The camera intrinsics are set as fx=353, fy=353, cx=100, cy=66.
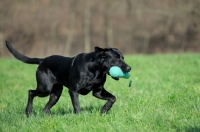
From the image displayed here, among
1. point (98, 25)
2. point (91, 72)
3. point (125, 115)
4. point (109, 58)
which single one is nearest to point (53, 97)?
point (91, 72)

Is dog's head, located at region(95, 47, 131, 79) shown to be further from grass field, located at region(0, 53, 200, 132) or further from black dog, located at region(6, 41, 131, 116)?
grass field, located at region(0, 53, 200, 132)

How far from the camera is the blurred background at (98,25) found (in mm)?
28922

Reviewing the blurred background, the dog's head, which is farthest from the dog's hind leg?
the blurred background

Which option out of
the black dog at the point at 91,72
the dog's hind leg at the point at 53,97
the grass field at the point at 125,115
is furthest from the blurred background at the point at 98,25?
the black dog at the point at 91,72

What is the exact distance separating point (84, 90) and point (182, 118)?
1747mm

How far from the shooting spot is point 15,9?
28.6 m

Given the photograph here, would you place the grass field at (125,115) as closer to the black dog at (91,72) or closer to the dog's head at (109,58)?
the black dog at (91,72)

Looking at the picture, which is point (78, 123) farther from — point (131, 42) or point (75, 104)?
point (131, 42)

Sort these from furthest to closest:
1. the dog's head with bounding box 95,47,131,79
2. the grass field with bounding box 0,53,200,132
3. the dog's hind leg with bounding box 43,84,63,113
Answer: the dog's hind leg with bounding box 43,84,63,113 < the dog's head with bounding box 95,47,131,79 < the grass field with bounding box 0,53,200,132

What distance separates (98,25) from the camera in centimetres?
3328

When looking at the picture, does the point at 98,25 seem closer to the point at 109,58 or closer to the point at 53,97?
the point at 53,97

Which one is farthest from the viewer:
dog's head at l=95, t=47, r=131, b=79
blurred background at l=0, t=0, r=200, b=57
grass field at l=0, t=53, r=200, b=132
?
blurred background at l=0, t=0, r=200, b=57

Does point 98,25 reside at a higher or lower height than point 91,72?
lower

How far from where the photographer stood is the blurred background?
28.9 meters
